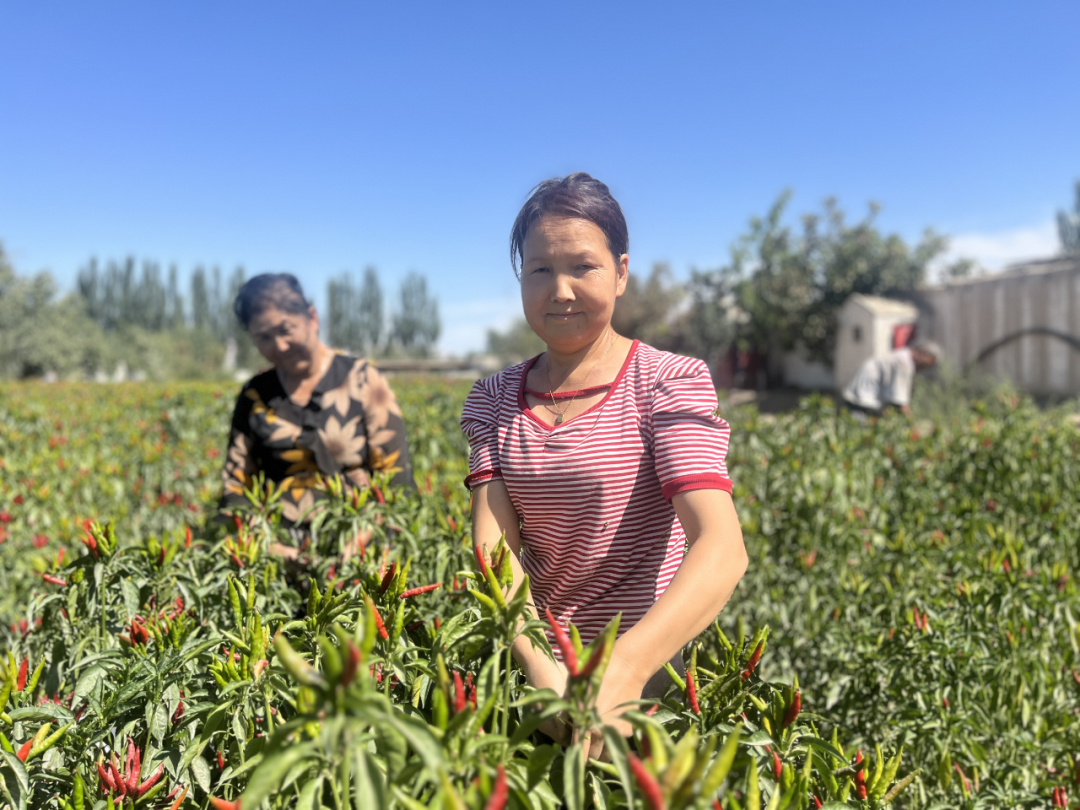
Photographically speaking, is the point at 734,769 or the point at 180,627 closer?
the point at 734,769

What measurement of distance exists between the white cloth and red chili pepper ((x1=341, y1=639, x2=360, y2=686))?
5748 millimetres

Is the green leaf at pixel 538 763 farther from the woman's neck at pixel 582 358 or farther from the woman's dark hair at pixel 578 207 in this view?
the woman's dark hair at pixel 578 207

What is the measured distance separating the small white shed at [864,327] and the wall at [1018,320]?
2.37ft

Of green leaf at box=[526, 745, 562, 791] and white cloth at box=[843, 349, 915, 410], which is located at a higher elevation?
white cloth at box=[843, 349, 915, 410]

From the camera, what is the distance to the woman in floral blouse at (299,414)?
2.62 m

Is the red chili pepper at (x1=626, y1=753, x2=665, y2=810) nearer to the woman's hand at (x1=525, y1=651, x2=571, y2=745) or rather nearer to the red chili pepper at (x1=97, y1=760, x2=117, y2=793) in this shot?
the woman's hand at (x1=525, y1=651, x2=571, y2=745)

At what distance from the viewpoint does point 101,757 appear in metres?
1.28

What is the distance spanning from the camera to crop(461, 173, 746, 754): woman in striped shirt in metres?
1.27

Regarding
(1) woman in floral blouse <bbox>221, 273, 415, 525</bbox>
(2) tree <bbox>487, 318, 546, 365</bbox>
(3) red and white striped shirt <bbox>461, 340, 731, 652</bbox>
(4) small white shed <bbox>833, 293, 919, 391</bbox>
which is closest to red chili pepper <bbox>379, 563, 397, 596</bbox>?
(3) red and white striped shirt <bbox>461, 340, 731, 652</bbox>

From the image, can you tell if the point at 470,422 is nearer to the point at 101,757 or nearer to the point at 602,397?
the point at 602,397

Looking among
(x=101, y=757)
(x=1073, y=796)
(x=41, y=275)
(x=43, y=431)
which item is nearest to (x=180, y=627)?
(x=101, y=757)

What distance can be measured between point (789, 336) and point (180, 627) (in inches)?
874

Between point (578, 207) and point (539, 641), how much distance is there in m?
0.74

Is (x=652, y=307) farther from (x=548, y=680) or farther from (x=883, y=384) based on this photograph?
(x=548, y=680)
